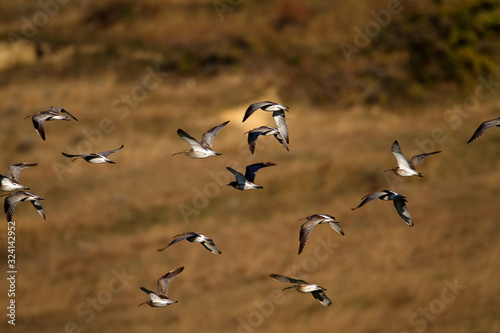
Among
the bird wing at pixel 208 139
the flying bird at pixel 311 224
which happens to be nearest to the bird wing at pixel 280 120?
the bird wing at pixel 208 139

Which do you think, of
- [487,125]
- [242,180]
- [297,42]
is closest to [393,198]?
[487,125]

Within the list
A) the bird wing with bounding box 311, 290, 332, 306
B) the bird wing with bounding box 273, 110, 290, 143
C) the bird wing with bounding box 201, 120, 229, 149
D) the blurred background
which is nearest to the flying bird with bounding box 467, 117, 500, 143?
the bird wing with bounding box 273, 110, 290, 143

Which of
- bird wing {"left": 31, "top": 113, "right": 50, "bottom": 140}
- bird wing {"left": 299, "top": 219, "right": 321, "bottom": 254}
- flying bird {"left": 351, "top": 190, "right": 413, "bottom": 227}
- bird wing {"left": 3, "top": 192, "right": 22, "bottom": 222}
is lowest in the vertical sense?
bird wing {"left": 3, "top": 192, "right": 22, "bottom": 222}

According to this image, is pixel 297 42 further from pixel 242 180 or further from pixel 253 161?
pixel 242 180

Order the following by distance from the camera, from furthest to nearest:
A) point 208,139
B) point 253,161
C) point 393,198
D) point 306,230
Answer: point 253,161
point 208,139
point 306,230
point 393,198

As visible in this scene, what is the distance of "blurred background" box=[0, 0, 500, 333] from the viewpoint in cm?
3516

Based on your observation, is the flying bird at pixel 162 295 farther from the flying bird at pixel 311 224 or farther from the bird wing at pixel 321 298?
the bird wing at pixel 321 298

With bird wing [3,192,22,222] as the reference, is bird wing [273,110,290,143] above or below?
above

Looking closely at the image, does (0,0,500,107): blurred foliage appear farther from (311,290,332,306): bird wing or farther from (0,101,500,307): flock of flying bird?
(311,290,332,306): bird wing

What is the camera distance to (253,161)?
4272cm

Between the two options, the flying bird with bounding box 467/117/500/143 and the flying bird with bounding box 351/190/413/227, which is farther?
the flying bird with bounding box 467/117/500/143

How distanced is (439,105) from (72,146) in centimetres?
2575

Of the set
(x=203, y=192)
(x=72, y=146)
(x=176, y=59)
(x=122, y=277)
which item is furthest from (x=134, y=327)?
(x=176, y=59)

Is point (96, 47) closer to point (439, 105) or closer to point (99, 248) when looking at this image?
point (99, 248)
